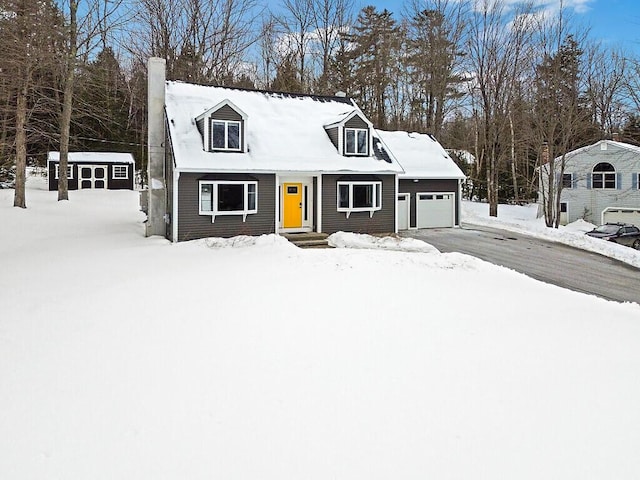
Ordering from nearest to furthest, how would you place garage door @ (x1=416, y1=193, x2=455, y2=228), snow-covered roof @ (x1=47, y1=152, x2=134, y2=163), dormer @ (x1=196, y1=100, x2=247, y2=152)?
dormer @ (x1=196, y1=100, x2=247, y2=152)
garage door @ (x1=416, y1=193, x2=455, y2=228)
snow-covered roof @ (x1=47, y1=152, x2=134, y2=163)

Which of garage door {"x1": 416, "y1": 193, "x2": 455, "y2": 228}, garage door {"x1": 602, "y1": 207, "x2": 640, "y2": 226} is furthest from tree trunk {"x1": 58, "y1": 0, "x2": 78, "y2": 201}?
garage door {"x1": 602, "y1": 207, "x2": 640, "y2": 226}

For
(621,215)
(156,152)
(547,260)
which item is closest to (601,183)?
(621,215)

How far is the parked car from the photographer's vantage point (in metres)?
21.6

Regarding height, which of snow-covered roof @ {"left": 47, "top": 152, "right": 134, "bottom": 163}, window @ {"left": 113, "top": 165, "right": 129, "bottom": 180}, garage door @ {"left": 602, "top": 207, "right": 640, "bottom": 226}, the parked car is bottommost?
the parked car

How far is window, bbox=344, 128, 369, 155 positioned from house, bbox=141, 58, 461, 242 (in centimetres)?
4

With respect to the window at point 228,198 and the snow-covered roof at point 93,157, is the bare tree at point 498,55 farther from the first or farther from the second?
the snow-covered roof at point 93,157

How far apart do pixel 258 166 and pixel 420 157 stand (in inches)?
359

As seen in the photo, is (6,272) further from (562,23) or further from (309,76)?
(562,23)

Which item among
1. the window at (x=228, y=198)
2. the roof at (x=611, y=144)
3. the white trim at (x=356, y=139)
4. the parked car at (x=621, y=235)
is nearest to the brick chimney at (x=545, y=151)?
the roof at (x=611, y=144)

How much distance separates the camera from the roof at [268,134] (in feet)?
52.0

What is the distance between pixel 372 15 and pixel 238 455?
35.9m

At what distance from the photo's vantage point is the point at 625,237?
2181 cm

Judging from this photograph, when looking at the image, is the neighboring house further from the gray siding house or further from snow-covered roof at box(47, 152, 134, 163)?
snow-covered roof at box(47, 152, 134, 163)

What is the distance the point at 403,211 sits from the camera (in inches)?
830
